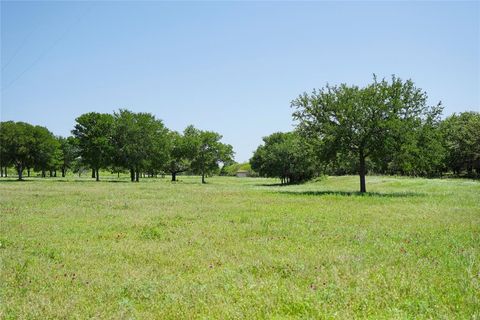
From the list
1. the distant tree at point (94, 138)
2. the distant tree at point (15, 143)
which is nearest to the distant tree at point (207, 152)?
the distant tree at point (94, 138)

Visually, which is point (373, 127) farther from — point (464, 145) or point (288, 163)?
point (464, 145)

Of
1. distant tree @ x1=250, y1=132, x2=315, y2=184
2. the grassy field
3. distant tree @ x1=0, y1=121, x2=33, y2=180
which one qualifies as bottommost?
the grassy field

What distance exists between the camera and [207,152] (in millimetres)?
94188

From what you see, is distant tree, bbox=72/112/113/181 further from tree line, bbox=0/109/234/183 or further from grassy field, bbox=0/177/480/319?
grassy field, bbox=0/177/480/319

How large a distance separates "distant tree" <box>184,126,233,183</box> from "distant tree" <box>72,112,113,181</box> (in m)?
20.6

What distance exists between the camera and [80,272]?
31.0 ft

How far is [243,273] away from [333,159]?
3318cm

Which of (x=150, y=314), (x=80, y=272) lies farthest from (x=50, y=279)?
(x=150, y=314)

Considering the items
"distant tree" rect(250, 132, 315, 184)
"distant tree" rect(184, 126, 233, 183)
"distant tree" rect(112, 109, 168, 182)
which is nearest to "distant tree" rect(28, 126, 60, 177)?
"distant tree" rect(112, 109, 168, 182)

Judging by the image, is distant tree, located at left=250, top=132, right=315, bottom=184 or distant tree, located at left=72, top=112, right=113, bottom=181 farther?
distant tree, located at left=250, top=132, right=315, bottom=184

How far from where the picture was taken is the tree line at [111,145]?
79125 mm

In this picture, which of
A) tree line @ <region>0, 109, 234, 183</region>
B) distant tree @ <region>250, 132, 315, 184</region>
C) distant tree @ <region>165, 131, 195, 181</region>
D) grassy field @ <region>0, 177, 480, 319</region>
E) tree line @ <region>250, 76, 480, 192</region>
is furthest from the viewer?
distant tree @ <region>165, 131, 195, 181</region>

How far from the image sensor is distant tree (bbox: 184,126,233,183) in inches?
3684

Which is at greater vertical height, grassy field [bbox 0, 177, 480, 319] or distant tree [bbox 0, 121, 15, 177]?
distant tree [bbox 0, 121, 15, 177]
